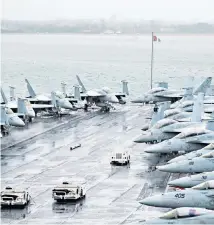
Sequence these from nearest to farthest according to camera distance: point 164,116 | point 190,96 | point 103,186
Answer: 1. point 103,186
2. point 164,116
3. point 190,96

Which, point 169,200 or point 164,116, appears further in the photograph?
point 164,116

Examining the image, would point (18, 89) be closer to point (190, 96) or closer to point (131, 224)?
point (190, 96)

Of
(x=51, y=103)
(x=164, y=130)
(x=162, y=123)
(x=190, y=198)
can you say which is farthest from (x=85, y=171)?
(x=51, y=103)

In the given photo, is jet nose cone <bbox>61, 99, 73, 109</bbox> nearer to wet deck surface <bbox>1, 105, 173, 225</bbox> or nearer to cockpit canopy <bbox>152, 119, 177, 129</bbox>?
wet deck surface <bbox>1, 105, 173, 225</bbox>

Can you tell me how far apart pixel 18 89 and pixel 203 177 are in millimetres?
108260

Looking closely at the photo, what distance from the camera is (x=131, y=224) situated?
47.8 meters

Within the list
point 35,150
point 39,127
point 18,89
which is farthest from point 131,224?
point 18,89

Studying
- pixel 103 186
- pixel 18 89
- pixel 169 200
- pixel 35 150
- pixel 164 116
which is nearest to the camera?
pixel 169 200

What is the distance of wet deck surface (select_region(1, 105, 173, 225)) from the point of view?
166 feet

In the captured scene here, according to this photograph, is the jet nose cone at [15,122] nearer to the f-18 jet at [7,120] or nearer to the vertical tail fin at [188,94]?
the f-18 jet at [7,120]

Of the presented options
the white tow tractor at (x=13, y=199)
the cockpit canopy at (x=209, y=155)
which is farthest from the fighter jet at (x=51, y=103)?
the white tow tractor at (x=13, y=199)

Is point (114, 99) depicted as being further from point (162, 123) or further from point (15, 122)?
point (162, 123)

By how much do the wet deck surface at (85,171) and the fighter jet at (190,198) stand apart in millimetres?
1825

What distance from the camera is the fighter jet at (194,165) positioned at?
5625 centimetres
